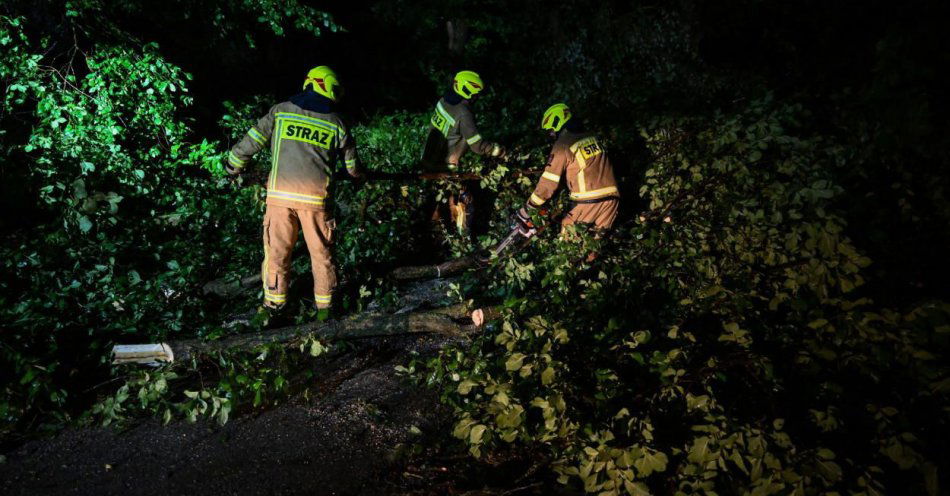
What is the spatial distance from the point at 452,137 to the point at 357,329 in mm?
3108

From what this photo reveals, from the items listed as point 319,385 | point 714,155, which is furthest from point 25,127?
point 714,155

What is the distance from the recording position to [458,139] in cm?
623

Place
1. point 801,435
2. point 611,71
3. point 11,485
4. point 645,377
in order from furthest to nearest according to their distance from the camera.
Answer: point 611,71 < point 645,377 < point 11,485 < point 801,435

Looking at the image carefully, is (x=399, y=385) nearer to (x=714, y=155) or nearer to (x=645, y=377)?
(x=645, y=377)

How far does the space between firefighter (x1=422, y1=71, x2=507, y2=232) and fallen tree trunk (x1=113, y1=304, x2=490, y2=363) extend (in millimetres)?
2482

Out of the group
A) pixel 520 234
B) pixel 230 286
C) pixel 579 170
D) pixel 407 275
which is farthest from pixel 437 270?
pixel 230 286

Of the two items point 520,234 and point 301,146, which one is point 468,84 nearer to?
point 520,234

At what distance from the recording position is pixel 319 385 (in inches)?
144

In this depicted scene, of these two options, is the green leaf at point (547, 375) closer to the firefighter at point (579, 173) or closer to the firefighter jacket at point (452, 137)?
the firefighter at point (579, 173)

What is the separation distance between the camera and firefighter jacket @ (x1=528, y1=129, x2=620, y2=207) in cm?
495

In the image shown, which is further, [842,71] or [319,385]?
[842,71]

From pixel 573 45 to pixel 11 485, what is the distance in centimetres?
1050

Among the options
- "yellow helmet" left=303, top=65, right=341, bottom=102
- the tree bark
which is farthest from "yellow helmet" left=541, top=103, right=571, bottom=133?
the tree bark

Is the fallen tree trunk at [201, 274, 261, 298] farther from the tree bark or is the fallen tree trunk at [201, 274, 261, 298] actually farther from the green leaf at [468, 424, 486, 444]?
the green leaf at [468, 424, 486, 444]
